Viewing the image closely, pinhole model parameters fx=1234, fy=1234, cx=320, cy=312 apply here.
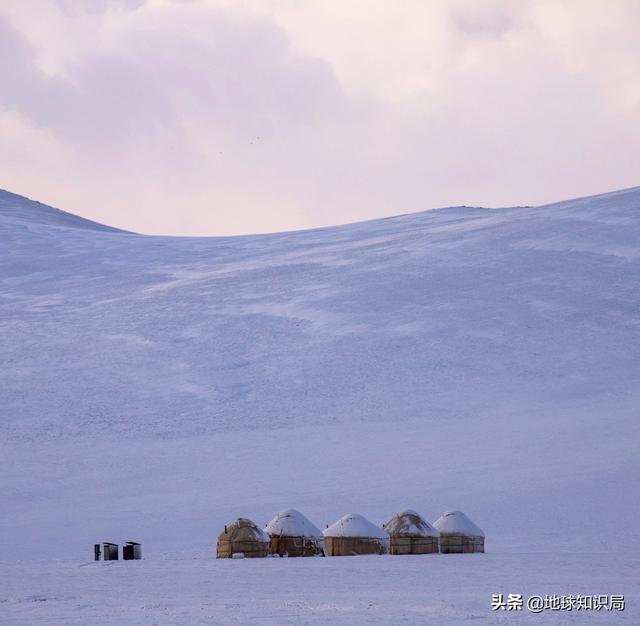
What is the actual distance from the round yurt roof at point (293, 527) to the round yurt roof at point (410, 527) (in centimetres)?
113

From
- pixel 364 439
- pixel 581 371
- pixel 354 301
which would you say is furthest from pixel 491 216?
pixel 364 439

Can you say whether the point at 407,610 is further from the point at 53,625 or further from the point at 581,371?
the point at 581,371

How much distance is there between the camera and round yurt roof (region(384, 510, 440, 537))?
18.2 m

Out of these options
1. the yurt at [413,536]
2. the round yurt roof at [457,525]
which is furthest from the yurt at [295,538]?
the round yurt roof at [457,525]

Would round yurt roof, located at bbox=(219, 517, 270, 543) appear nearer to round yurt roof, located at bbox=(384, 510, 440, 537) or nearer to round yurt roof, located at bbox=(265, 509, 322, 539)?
round yurt roof, located at bbox=(265, 509, 322, 539)

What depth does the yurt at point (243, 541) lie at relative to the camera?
17.8m

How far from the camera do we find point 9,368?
31453 millimetres

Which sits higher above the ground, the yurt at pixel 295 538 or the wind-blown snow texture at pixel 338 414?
the wind-blown snow texture at pixel 338 414

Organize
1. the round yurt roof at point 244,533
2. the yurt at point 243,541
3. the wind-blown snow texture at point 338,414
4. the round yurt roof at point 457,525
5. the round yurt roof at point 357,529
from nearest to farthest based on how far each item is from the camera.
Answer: the wind-blown snow texture at point 338,414 < the yurt at point 243,541 < the round yurt roof at point 244,533 < the round yurt roof at point 457,525 < the round yurt roof at point 357,529

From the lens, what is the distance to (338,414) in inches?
1025

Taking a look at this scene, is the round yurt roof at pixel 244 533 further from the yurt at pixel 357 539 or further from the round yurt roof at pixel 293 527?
the yurt at pixel 357 539

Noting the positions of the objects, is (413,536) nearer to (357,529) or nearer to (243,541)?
(357,529)

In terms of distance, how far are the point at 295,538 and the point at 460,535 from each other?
2423 millimetres

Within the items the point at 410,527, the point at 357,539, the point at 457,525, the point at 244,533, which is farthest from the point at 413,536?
the point at 244,533
